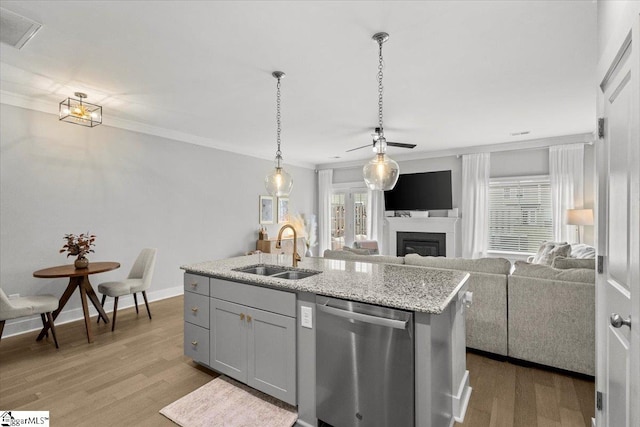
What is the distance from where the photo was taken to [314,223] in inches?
316

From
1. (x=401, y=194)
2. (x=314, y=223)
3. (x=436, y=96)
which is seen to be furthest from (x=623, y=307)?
(x=314, y=223)

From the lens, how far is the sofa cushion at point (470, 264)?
2.86 m

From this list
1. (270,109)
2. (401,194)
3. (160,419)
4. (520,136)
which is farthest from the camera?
(401,194)

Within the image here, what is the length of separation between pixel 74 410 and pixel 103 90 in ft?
9.93

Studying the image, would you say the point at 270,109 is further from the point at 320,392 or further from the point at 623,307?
the point at 623,307

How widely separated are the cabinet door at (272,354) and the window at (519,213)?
5469 mm

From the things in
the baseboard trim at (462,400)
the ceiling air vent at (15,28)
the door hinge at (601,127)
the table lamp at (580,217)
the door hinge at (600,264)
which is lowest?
the baseboard trim at (462,400)

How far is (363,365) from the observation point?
171cm

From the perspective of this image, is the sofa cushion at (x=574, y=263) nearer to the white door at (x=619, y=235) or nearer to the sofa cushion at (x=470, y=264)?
the sofa cushion at (x=470, y=264)

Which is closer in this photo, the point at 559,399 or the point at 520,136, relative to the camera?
the point at 559,399

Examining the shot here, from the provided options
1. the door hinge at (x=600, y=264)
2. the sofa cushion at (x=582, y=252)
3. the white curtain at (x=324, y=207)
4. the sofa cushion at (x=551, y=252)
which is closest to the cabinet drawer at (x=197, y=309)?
the door hinge at (x=600, y=264)

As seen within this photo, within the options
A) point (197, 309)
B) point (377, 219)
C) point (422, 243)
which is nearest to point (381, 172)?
point (197, 309)

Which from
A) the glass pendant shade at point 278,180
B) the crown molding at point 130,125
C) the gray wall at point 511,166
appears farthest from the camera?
the gray wall at point 511,166
